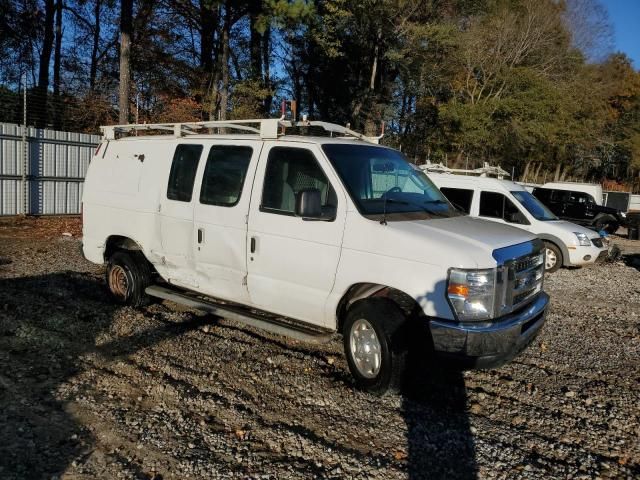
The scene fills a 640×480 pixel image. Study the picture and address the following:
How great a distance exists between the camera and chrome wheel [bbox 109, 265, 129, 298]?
6.80 meters

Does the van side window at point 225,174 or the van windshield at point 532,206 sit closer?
the van side window at point 225,174

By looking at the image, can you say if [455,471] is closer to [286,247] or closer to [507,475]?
[507,475]

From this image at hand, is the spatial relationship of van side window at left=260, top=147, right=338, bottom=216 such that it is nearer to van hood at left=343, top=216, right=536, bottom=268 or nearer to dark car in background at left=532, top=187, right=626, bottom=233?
van hood at left=343, top=216, right=536, bottom=268

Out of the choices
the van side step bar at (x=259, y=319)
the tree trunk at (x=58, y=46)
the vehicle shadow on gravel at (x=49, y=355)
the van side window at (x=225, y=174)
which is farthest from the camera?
the tree trunk at (x=58, y=46)

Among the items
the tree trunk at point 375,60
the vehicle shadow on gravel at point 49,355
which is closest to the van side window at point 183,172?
the vehicle shadow on gravel at point 49,355

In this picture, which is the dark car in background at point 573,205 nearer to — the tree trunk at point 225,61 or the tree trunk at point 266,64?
the tree trunk at point 225,61

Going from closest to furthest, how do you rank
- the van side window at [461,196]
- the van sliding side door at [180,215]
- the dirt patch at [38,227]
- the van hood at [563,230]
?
the van sliding side door at [180,215] < the van hood at [563,230] < the van side window at [461,196] < the dirt patch at [38,227]

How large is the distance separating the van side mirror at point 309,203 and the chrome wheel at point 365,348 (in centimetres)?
99

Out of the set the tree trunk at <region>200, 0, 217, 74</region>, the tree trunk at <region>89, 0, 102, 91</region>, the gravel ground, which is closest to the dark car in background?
the gravel ground

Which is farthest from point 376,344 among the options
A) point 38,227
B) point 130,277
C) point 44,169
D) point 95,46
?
point 95,46

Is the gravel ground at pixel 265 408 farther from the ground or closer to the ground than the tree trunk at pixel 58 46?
closer to the ground

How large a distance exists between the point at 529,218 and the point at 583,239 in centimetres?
118

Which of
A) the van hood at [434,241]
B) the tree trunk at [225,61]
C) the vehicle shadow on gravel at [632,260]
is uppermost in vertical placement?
the tree trunk at [225,61]

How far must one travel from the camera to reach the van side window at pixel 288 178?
496 cm
